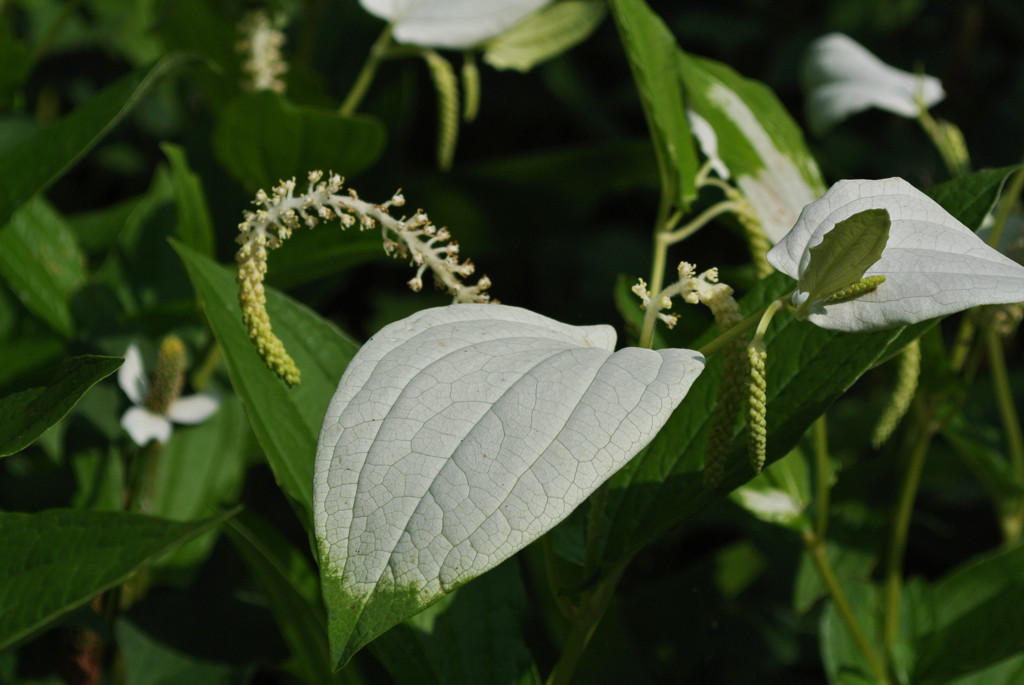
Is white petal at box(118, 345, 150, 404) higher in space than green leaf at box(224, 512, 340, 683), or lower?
lower

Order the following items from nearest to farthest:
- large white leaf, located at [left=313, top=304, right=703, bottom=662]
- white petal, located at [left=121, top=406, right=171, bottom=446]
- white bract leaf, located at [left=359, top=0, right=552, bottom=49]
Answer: large white leaf, located at [left=313, top=304, right=703, bottom=662] < white petal, located at [left=121, top=406, right=171, bottom=446] < white bract leaf, located at [left=359, top=0, right=552, bottom=49]

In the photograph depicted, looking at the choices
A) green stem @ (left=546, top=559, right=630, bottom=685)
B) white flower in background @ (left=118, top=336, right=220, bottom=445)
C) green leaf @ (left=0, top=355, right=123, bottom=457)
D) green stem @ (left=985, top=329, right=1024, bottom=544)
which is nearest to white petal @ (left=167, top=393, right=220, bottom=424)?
white flower in background @ (left=118, top=336, right=220, bottom=445)

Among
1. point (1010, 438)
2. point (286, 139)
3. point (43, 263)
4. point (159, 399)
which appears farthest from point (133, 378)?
point (1010, 438)

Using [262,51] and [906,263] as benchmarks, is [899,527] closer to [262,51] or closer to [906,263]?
[906,263]

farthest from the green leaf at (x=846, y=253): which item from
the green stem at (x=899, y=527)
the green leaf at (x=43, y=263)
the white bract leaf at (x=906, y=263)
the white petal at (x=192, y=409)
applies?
the green leaf at (x=43, y=263)

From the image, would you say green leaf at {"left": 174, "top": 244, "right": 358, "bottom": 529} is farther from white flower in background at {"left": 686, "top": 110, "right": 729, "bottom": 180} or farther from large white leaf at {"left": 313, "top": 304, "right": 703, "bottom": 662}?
white flower in background at {"left": 686, "top": 110, "right": 729, "bottom": 180}

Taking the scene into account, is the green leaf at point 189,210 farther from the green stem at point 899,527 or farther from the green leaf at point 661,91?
the green stem at point 899,527
